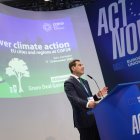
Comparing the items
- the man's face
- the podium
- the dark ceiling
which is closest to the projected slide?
the dark ceiling

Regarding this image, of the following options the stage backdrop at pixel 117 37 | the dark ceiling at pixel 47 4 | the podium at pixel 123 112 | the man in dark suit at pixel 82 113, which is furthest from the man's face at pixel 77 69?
the dark ceiling at pixel 47 4

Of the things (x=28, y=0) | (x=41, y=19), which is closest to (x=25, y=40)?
(x=41, y=19)

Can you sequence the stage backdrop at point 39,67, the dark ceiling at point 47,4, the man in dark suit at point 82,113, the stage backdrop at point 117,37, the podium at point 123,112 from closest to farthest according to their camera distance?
1. the podium at point 123,112
2. the man in dark suit at point 82,113
3. the stage backdrop at point 39,67
4. the stage backdrop at point 117,37
5. the dark ceiling at point 47,4

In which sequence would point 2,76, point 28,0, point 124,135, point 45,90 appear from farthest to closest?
point 28,0, point 45,90, point 2,76, point 124,135

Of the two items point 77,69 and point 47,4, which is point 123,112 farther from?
point 47,4

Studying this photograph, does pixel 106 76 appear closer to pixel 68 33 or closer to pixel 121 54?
pixel 121 54

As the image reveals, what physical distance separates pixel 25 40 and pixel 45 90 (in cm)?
94

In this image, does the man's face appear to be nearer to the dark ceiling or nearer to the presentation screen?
the presentation screen

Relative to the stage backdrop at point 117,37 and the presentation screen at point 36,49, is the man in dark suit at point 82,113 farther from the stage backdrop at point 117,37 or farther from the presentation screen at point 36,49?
the stage backdrop at point 117,37

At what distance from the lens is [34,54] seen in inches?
248

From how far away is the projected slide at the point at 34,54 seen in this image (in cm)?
589

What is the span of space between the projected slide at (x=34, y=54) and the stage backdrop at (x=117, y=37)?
48cm

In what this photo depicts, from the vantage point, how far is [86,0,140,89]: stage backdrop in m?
6.07

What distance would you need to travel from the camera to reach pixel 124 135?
296 centimetres
